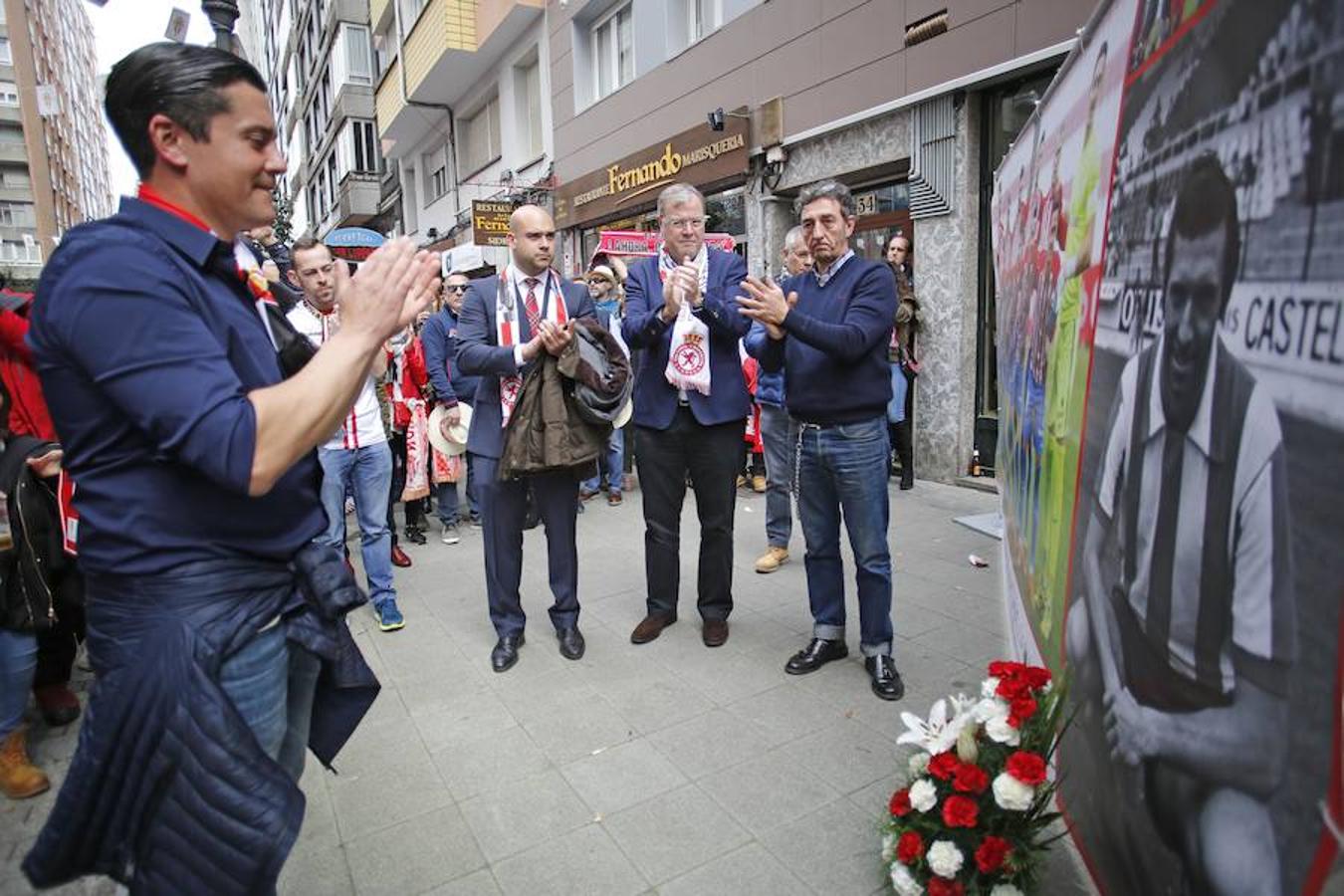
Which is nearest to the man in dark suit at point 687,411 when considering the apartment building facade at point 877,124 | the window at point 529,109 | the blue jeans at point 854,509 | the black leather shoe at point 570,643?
the black leather shoe at point 570,643

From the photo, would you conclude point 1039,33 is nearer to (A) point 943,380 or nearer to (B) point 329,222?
(A) point 943,380

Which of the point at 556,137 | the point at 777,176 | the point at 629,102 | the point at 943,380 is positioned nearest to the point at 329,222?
the point at 556,137

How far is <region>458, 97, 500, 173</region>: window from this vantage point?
1708 centimetres

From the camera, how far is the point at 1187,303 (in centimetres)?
141

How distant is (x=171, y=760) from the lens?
52.4 inches

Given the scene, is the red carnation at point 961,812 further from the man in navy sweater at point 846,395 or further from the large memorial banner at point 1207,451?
the man in navy sweater at point 846,395

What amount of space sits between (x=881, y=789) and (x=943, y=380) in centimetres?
A: 523

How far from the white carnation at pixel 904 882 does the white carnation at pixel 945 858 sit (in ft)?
0.33

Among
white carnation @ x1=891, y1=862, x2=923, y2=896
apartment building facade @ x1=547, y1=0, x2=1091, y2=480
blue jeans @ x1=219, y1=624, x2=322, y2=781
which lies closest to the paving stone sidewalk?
white carnation @ x1=891, y1=862, x2=923, y2=896

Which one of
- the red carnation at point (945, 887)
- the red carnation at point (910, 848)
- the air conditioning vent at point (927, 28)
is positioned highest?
the air conditioning vent at point (927, 28)

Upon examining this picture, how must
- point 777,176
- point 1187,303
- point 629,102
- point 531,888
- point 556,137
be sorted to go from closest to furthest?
point 1187,303, point 531,888, point 777,176, point 629,102, point 556,137

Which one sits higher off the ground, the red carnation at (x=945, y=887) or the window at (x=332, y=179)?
the window at (x=332, y=179)

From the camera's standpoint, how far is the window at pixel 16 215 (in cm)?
5559

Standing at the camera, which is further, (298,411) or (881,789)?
(881,789)
